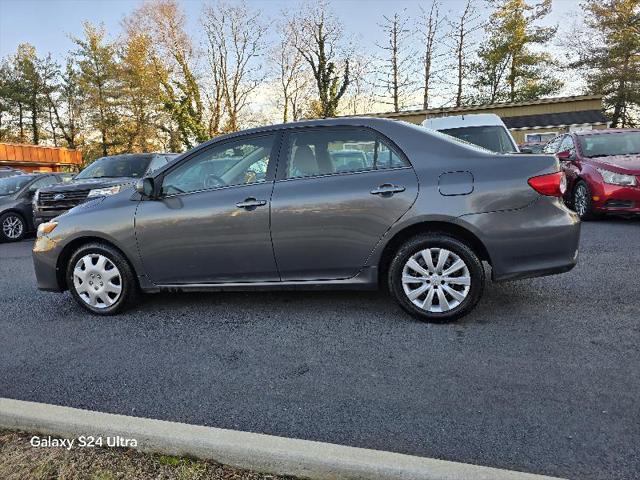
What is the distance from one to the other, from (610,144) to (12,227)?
12457 millimetres

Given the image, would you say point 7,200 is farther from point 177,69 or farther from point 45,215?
point 177,69

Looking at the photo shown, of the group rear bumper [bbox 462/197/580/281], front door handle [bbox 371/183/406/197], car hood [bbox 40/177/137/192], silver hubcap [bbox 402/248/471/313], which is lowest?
silver hubcap [bbox 402/248/471/313]

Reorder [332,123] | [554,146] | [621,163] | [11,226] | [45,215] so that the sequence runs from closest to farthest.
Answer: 1. [332,123]
2. [621,163]
3. [45,215]
4. [11,226]
5. [554,146]

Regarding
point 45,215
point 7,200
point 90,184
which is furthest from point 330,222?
point 7,200

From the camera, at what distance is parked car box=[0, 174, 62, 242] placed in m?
10.5

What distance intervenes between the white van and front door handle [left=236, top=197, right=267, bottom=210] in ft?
18.4

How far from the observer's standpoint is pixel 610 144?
884 cm

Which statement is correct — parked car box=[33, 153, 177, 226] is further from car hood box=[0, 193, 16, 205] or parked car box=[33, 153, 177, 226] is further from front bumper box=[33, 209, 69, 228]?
car hood box=[0, 193, 16, 205]

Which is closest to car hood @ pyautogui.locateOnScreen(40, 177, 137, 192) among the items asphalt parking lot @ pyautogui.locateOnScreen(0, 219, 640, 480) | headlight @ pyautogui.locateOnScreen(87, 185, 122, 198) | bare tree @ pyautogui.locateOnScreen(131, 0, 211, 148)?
headlight @ pyautogui.locateOnScreen(87, 185, 122, 198)

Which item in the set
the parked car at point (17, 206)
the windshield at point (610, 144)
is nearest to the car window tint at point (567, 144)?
the windshield at point (610, 144)

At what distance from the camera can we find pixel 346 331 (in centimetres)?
371

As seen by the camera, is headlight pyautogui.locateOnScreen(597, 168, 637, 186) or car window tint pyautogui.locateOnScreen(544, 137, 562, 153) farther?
car window tint pyautogui.locateOnScreen(544, 137, 562, 153)

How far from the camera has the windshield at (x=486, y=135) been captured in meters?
8.81

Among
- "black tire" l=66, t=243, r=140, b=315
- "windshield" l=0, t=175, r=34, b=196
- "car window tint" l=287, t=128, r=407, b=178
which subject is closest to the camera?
"car window tint" l=287, t=128, r=407, b=178
